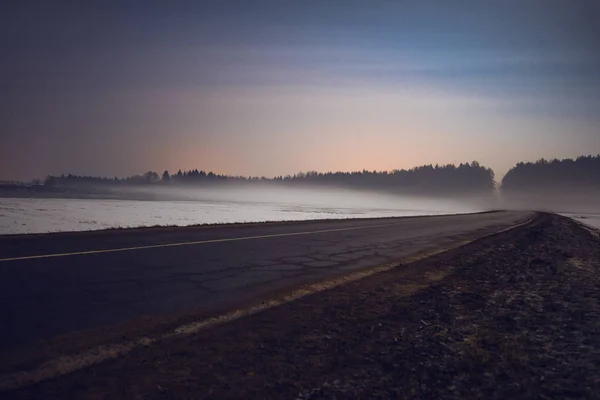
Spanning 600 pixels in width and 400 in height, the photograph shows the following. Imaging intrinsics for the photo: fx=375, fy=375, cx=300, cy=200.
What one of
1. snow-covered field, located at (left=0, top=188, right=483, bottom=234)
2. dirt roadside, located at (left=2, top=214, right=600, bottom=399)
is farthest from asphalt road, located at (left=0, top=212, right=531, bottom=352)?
snow-covered field, located at (left=0, top=188, right=483, bottom=234)

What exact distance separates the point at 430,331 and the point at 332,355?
4.43 ft

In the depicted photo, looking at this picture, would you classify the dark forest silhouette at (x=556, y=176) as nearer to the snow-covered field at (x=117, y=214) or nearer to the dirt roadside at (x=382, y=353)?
the snow-covered field at (x=117, y=214)

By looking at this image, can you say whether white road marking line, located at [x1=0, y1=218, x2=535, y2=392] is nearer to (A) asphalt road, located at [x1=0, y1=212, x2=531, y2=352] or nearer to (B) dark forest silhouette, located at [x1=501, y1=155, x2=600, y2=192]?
(A) asphalt road, located at [x1=0, y1=212, x2=531, y2=352]

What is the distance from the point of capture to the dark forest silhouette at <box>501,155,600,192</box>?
129250mm

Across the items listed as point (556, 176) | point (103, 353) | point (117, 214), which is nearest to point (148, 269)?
point (103, 353)

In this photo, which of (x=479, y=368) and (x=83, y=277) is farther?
(x=83, y=277)

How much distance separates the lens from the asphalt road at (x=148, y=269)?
15.5 ft

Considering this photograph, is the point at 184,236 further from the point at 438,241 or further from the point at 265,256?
the point at 438,241

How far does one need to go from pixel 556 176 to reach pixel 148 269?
16157cm

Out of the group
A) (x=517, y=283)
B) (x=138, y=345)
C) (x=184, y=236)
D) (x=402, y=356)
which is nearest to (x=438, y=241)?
(x=517, y=283)

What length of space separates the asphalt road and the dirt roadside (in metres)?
1.26

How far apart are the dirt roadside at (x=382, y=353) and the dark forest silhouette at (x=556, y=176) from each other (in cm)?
14975

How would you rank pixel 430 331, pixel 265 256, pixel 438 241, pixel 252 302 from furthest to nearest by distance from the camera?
1. pixel 438 241
2. pixel 265 256
3. pixel 252 302
4. pixel 430 331

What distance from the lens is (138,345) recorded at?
377 centimetres
